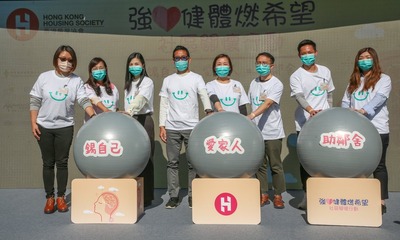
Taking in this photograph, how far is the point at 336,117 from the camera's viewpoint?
2.58 meters

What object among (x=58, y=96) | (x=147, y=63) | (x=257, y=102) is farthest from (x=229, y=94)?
(x=58, y=96)

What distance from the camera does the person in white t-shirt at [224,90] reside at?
3.21 m

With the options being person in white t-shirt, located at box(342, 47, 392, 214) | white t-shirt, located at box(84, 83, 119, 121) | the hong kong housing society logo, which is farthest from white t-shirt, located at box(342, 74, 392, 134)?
the hong kong housing society logo

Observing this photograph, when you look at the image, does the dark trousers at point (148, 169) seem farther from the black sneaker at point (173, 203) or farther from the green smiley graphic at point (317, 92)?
the green smiley graphic at point (317, 92)

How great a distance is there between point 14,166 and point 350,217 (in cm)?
362

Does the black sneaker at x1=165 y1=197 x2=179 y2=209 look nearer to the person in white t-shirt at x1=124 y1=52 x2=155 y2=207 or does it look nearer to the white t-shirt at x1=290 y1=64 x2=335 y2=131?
the person in white t-shirt at x1=124 y1=52 x2=155 y2=207

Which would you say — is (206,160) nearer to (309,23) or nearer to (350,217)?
(350,217)

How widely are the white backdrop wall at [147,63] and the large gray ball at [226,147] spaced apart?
1567 millimetres

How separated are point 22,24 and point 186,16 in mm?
1918

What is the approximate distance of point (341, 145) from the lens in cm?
249

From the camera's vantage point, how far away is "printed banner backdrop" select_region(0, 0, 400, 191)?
4055 mm

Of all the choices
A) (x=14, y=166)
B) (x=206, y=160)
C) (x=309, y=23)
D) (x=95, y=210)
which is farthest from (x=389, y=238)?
(x=14, y=166)

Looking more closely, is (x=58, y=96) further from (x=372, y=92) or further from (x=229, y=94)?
(x=372, y=92)

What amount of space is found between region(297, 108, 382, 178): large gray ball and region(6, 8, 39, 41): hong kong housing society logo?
338 centimetres
